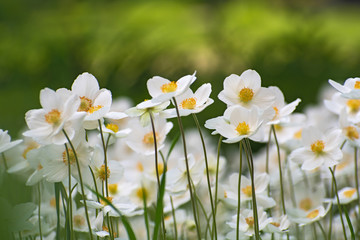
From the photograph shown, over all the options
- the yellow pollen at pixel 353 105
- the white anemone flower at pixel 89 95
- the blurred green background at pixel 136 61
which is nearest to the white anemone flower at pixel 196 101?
the white anemone flower at pixel 89 95

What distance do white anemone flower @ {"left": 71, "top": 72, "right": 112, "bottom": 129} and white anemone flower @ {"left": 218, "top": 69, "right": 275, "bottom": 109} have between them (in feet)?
0.55

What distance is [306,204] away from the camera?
1.12m

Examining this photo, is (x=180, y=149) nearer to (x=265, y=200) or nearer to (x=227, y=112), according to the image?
(x=265, y=200)

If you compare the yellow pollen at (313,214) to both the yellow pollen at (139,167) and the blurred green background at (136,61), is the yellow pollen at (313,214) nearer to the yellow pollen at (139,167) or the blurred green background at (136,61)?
the yellow pollen at (139,167)

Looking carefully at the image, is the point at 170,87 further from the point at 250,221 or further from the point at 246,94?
the point at 250,221

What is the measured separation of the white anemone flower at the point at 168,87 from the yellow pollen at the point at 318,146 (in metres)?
0.24

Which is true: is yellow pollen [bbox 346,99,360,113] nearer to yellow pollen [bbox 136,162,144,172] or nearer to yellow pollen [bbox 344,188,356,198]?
yellow pollen [bbox 344,188,356,198]

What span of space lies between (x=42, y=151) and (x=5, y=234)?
150 millimetres

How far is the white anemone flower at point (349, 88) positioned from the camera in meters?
0.74

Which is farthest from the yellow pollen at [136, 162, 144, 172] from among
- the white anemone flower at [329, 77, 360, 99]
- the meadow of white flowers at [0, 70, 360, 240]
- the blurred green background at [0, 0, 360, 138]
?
the blurred green background at [0, 0, 360, 138]

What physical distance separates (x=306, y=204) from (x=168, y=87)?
0.51m

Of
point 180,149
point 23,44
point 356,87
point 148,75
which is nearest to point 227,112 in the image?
point 356,87

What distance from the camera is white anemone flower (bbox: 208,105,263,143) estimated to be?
0.74 meters

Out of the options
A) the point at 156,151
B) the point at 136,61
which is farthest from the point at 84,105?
the point at 136,61
